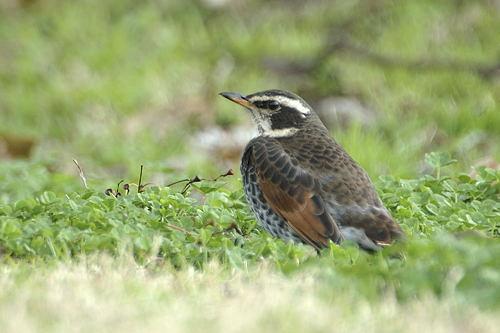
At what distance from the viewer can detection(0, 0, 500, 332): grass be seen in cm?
482

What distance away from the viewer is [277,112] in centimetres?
759

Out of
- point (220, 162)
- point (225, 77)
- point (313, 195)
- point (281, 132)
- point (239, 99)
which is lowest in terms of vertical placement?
point (220, 162)

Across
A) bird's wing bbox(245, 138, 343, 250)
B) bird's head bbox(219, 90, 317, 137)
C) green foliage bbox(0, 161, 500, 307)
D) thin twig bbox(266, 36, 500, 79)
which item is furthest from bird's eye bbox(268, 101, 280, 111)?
thin twig bbox(266, 36, 500, 79)

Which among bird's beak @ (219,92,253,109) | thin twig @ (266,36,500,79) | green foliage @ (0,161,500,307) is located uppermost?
bird's beak @ (219,92,253,109)

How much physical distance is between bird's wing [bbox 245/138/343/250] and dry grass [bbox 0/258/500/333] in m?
1.02

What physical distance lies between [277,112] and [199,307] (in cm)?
304

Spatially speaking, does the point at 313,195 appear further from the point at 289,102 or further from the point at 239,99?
the point at 239,99

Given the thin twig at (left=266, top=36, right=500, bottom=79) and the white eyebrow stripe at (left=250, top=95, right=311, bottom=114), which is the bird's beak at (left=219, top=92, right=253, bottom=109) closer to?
the white eyebrow stripe at (left=250, top=95, right=311, bottom=114)

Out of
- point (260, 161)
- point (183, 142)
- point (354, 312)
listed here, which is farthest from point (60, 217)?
point (183, 142)

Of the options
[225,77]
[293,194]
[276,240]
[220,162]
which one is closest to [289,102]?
[293,194]

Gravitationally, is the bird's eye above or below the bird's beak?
below

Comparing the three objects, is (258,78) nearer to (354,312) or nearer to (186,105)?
(186,105)

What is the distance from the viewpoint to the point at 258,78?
1259cm

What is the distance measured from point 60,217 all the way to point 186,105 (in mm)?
5827
